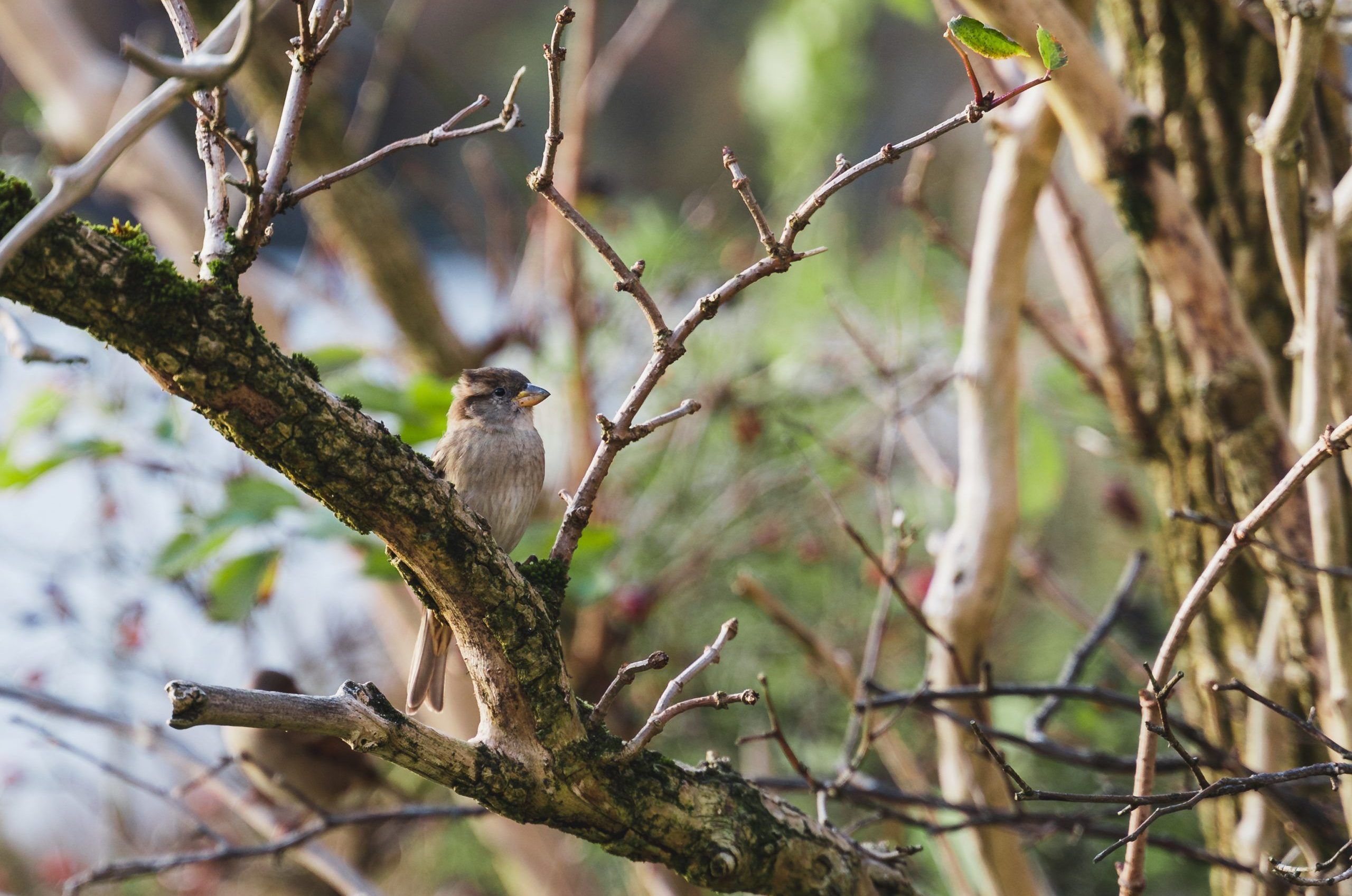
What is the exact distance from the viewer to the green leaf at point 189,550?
239 cm

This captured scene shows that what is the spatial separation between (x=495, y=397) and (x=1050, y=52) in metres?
1.80

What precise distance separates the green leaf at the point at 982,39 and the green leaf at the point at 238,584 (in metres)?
1.98

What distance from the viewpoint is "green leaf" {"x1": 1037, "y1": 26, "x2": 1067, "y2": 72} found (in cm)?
119

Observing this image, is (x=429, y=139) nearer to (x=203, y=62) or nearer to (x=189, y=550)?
(x=203, y=62)

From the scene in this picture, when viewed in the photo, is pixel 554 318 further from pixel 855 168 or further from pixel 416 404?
pixel 855 168

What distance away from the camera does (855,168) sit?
1210mm

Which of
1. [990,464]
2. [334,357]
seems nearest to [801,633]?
[990,464]

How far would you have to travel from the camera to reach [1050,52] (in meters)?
1.21

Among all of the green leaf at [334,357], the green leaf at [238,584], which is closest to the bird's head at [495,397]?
the green leaf at [334,357]

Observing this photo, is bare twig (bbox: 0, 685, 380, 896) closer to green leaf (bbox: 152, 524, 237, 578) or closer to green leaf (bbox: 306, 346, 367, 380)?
green leaf (bbox: 152, 524, 237, 578)

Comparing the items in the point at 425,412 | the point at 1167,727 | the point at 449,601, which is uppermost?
the point at 425,412

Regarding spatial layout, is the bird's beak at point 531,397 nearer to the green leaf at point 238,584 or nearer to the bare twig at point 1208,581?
the green leaf at point 238,584

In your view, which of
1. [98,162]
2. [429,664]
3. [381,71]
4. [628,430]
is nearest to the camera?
[98,162]

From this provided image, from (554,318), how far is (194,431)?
128 centimetres
